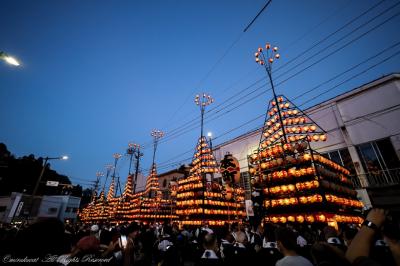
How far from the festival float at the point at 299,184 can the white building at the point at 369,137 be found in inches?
60.4

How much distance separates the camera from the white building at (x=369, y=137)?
16.2 meters

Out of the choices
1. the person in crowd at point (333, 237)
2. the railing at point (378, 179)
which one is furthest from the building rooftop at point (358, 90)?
the person in crowd at point (333, 237)

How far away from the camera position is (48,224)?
2.17 meters

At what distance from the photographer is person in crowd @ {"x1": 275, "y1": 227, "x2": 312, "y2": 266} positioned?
262 centimetres

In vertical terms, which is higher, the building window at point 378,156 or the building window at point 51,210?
the building window at point 378,156

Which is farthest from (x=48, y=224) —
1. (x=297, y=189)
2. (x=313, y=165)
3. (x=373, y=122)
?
(x=373, y=122)

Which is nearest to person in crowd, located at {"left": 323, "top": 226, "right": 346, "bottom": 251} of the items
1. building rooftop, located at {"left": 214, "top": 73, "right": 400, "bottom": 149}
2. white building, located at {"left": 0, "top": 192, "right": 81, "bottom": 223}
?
building rooftop, located at {"left": 214, "top": 73, "right": 400, "bottom": 149}

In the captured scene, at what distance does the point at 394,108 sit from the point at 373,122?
185 cm

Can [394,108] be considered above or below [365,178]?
above

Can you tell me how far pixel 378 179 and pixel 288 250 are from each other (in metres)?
20.4

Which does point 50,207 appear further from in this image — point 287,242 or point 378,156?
point 378,156

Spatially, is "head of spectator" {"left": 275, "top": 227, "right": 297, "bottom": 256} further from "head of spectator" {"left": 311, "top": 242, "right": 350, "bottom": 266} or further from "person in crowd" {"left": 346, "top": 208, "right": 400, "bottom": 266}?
"person in crowd" {"left": 346, "top": 208, "right": 400, "bottom": 266}

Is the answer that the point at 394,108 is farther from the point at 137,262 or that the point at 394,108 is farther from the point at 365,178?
the point at 137,262

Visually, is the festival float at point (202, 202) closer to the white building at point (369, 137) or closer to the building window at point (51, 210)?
the white building at point (369, 137)
